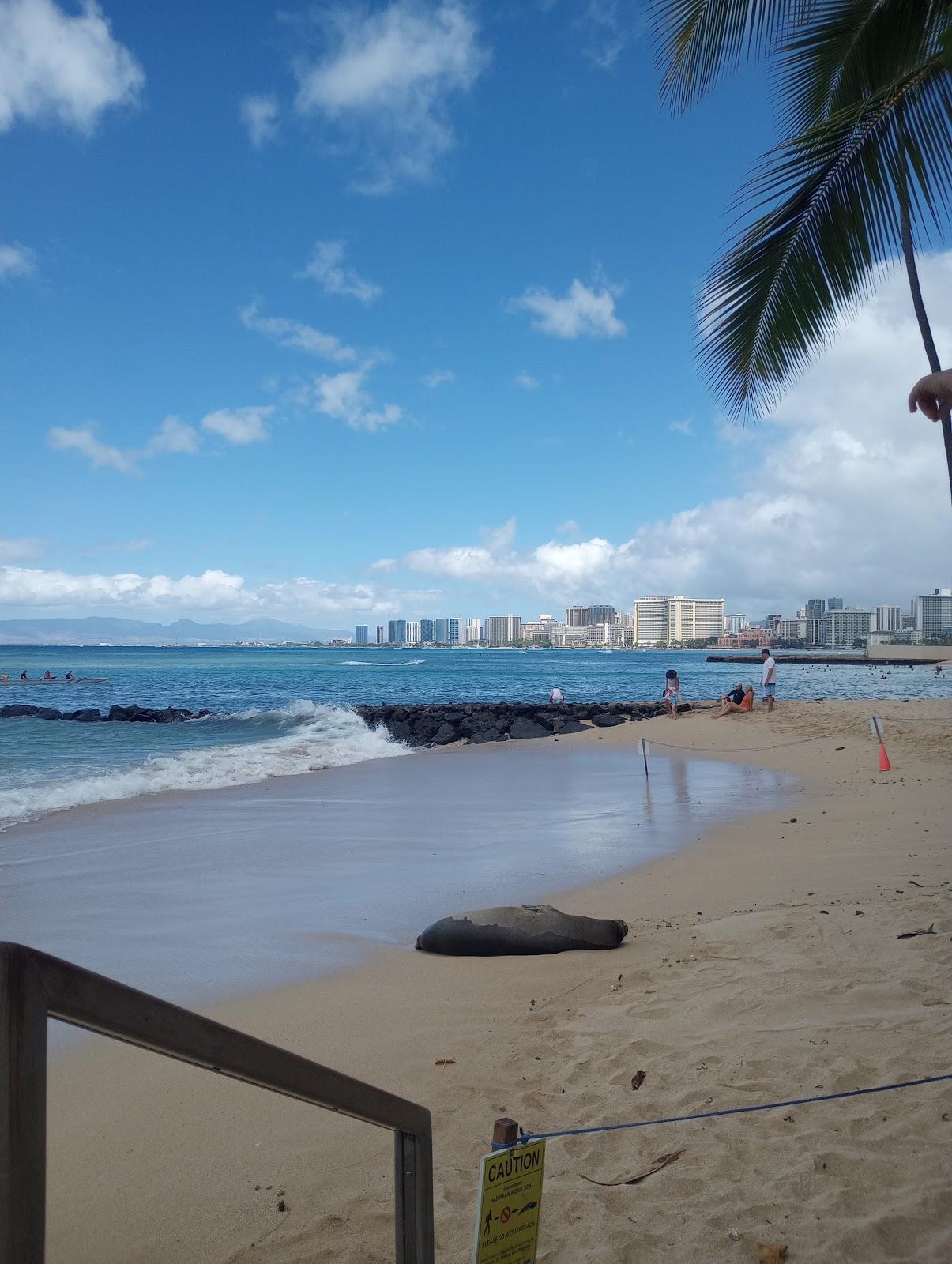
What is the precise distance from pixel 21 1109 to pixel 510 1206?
4.13 feet

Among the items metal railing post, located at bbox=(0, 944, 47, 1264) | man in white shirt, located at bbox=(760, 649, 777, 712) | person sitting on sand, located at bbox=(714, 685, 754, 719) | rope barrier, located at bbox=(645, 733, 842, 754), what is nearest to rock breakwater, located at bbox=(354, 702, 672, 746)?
person sitting on sand, located at bbox=(714, 685, 754, 719)

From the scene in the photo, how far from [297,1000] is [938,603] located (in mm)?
104882

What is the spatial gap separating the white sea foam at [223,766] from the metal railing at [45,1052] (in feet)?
40.0

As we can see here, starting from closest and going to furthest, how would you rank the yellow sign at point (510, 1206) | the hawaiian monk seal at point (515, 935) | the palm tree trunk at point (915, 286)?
the yellow sign at point (510, 1206) → the palm tree trunk at point (915, 286) → the hawaiian monk seal at point (515, 935)

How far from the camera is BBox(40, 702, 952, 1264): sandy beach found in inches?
119

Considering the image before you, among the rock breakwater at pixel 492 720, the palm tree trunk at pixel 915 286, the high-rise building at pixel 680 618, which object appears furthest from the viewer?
the high-rise building at pixel 680 618

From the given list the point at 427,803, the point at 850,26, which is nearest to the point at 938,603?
the point at 427,803

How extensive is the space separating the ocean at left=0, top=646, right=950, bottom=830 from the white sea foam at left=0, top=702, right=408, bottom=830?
45 mm

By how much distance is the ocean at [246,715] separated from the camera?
16.9 m

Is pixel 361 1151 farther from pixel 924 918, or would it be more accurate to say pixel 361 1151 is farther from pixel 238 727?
pixel 238 727

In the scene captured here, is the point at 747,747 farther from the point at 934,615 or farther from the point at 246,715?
the point at 934,615

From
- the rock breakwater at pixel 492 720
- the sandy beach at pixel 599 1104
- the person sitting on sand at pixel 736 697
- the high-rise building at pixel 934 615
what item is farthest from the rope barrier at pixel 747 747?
the high-rise building at pixel 934 615

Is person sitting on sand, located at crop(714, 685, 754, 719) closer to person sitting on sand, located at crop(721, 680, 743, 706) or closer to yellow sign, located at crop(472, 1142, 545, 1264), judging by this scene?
person sitting on sand, located at crop(721, 680, 743, 706)

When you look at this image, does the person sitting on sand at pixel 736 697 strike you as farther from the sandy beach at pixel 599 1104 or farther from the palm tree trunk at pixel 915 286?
the palm tree trunk at pixel 915 286
